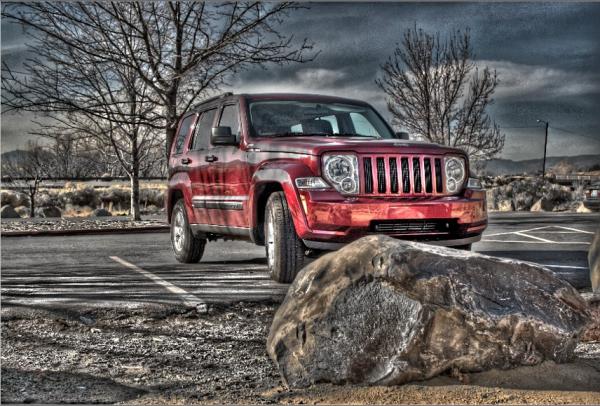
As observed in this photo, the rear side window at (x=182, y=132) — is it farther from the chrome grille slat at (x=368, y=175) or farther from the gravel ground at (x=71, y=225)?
the gravel ground at (x=71, y=225)

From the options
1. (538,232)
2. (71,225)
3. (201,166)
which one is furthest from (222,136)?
(71,225)

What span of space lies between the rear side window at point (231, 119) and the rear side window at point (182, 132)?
970mm

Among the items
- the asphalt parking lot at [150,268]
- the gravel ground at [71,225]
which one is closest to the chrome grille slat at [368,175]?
the asphalt parking lot at [150,268]

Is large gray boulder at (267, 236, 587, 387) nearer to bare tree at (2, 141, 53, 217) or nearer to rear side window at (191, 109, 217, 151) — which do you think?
rear side window at (191, 109, 217, 151)

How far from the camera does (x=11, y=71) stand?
1306 centimetres

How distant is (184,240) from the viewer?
9.20 metres

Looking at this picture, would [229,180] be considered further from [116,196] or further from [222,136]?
[116,196]

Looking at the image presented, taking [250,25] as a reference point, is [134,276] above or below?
below

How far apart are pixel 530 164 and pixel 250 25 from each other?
212 inches

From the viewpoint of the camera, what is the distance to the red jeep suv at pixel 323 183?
636 centimetres

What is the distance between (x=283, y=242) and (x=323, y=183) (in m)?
0.68

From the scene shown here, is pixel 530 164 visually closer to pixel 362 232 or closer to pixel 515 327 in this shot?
pixel 362 232

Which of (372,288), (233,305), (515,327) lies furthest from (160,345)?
(515,327)

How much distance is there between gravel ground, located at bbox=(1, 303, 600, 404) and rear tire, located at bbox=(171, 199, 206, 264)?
126 inches
